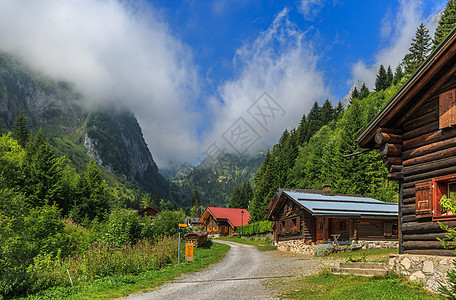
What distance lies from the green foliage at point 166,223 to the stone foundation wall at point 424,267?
20544 millimetres

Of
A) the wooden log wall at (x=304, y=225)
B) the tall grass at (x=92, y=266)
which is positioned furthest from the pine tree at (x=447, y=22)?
the tall grass at (x=92, y=266)

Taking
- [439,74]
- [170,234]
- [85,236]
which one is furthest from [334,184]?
[439,74]

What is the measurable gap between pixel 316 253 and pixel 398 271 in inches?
596

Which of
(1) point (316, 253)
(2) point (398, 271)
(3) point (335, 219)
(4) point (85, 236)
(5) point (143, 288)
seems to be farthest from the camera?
(3) point (335, 219)

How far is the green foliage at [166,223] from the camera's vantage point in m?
28.9

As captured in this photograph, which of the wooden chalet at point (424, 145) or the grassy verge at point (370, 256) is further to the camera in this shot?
the grassy verge at point (370, 256)

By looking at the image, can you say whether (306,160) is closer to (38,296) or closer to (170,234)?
(170,234)

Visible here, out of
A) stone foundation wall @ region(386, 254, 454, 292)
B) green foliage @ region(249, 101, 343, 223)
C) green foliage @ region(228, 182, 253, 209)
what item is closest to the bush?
stone foundation wall @ region(386, 254, 454, 292)

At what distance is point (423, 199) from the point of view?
36.9ft

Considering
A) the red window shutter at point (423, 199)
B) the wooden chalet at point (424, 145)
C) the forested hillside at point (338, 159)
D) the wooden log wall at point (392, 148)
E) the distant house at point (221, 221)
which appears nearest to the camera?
the wooden chalet at point (424, 145)

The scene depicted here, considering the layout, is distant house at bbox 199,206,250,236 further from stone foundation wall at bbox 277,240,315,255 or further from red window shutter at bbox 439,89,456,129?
red window shutter at bbox 439,89,456,129

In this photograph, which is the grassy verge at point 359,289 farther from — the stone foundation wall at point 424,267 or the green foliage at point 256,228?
the green foliage at point 256,228

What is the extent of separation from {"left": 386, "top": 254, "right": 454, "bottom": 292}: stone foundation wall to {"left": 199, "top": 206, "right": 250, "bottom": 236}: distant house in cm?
6298

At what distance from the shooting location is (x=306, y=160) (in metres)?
78.6
